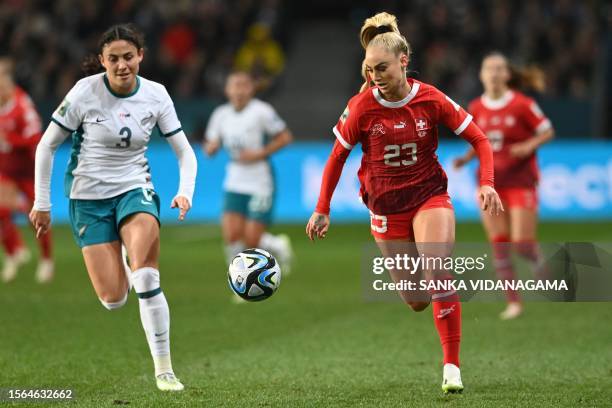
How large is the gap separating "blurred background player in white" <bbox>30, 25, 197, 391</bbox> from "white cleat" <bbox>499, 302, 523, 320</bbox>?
4474 millimetres

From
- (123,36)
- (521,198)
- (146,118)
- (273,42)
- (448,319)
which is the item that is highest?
(273,42)

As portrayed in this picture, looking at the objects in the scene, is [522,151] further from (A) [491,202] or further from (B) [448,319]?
(A) [491,202]

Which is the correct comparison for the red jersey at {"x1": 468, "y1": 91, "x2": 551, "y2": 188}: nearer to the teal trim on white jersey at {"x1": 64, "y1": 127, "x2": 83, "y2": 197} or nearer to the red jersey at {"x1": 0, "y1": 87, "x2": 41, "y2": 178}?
the teal trim on white jersey at {"x1": 64, "y1": 127, "x2": 83, "y2": 197}

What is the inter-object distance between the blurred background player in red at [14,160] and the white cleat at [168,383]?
22.5ft

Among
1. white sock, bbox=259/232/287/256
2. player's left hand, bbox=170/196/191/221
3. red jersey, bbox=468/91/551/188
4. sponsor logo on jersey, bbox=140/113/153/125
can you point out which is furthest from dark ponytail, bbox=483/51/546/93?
player's left hand, bbox=170/196/191/221

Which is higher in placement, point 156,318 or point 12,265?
point 12,265

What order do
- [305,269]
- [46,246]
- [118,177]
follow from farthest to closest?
[305,269] → [46,246] → [118,177]

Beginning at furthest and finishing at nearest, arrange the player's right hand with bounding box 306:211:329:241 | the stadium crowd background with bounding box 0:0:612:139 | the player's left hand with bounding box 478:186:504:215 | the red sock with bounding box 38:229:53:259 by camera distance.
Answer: the stadium crowd background with bounding box 0:0:612:139, the red sock with bounding box 38:229:53:259, the player's right hand with bounding box 306:211:329:241, the player's left hand with bounding box 478:186:504:215

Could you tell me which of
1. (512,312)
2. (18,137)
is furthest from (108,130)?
(18,137)

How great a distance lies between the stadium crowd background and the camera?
22.5 meters

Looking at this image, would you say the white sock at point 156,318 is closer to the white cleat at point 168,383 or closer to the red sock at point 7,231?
the white cleat at point 168,383

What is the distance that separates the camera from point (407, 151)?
687cm

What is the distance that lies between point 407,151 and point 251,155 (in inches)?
210

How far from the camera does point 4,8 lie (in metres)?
25.1
